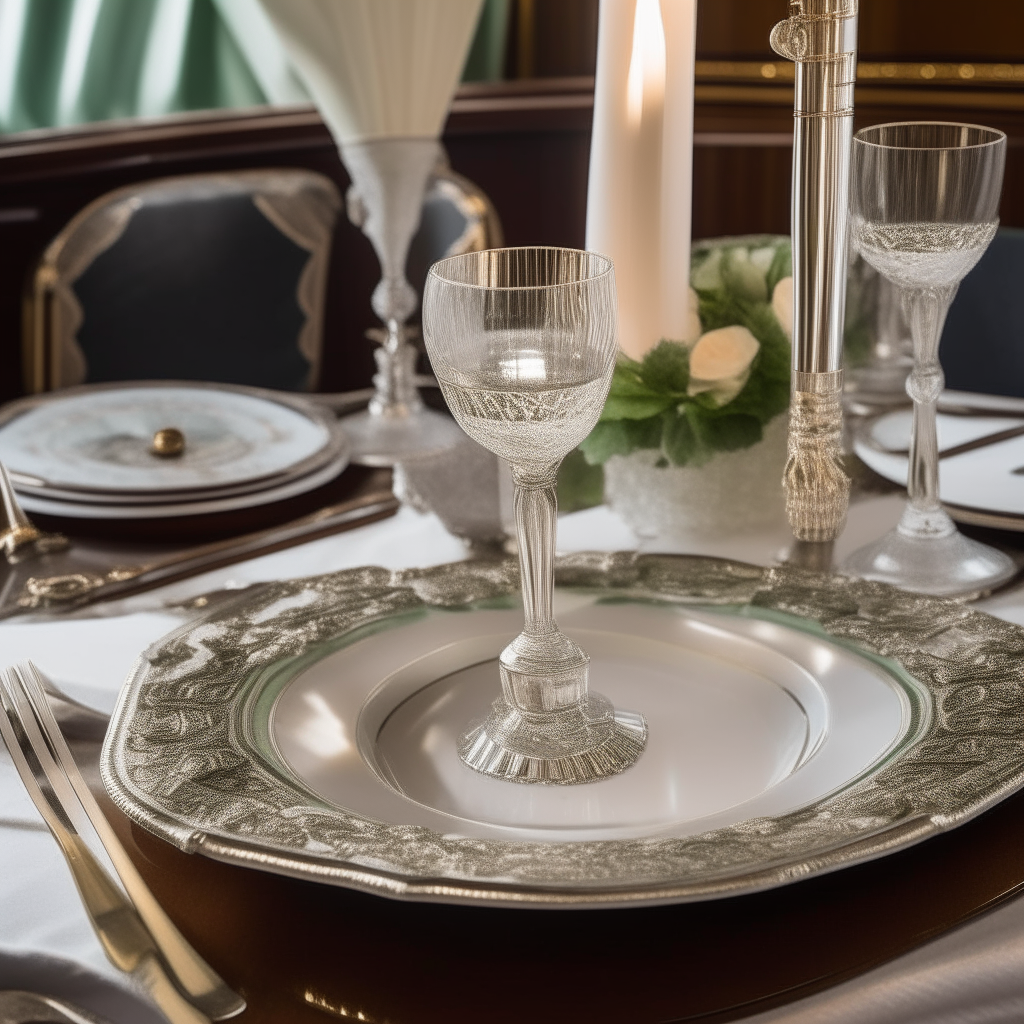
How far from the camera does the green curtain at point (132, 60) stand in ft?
5.56

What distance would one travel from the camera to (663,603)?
662 mm

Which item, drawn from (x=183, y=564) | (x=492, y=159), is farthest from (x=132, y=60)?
(x=183, y=564)

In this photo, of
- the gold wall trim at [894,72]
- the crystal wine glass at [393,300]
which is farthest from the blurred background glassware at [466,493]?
the gold wall trim at [894,72]

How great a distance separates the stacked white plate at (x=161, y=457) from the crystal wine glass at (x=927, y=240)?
36 cm

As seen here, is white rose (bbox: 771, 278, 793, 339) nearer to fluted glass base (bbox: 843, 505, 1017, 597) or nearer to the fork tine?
fluted glass base (bbox: 843, 505, 1017, 597)

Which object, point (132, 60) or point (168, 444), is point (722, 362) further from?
point (132, 60)

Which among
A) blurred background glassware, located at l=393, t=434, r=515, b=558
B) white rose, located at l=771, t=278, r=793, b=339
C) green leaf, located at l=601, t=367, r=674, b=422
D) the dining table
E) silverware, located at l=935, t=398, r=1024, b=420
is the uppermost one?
white rose, located at l=771, t=278, r=793, b=339

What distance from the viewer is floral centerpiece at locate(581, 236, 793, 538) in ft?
2.39

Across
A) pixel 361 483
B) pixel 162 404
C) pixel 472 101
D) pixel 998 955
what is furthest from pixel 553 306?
pixel 472 101

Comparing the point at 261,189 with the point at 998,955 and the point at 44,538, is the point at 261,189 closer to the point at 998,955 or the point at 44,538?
the point at 44,538

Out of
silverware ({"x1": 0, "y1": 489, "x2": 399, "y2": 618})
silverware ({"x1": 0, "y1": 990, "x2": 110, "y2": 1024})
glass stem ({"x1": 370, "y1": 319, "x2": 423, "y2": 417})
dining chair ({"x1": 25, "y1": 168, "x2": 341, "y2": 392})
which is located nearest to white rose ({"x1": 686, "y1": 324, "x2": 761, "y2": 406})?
silverware ({"x1": 0, "y1": 489, "x2": 399, "y2": 618})

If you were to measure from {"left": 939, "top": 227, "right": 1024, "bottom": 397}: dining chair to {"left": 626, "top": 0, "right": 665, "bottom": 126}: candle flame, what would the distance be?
79 cm

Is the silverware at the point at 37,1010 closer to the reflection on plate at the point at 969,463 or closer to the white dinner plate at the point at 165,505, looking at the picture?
the white dinner plate at the point at 165,505

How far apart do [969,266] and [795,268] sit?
0.12 metres
